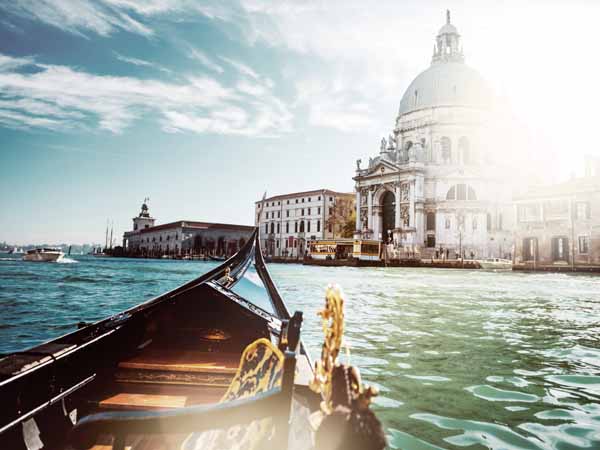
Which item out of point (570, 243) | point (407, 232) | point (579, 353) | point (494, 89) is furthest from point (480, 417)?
A: point (494, 89)

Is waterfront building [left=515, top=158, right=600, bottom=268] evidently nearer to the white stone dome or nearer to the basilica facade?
the basilica facade

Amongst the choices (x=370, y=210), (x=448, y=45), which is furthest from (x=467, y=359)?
(x=448, y=45)

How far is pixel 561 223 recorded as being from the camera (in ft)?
56.3

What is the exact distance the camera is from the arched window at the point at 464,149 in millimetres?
27109

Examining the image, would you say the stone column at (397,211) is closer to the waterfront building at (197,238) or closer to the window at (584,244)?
the window at (584,244)

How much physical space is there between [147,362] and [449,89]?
29.3 m

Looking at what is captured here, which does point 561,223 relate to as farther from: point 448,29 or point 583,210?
point 448,29

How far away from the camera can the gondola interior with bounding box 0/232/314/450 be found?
1301mm

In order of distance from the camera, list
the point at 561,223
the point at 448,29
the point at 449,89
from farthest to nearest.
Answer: the point at 448,29
the point at 449,89
the point at 561,223

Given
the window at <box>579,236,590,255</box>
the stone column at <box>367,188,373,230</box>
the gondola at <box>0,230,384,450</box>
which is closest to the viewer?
the gondola at <box>0,230,384,450</box>

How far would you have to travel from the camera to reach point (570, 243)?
16.7 m

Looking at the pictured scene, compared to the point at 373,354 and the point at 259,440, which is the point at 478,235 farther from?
the point at 259,440

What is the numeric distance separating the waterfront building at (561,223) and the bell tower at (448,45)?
591 inches

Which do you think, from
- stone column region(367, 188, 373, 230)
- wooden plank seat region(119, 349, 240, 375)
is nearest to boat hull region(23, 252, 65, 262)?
stone column region(367, 188, 373, 230)
